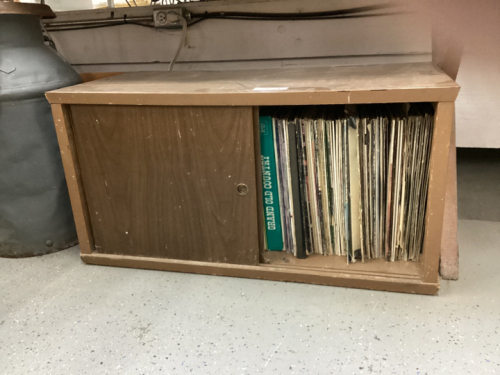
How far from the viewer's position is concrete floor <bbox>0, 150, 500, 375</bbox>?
74 cm

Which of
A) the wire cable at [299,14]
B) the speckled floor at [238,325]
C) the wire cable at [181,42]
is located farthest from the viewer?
the wire cable at [181,42]

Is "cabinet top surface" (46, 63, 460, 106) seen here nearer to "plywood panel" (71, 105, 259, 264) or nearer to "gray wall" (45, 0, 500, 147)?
"plywood panel" (71, 105, 259, 264)

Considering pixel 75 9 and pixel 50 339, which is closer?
pixel 50 339

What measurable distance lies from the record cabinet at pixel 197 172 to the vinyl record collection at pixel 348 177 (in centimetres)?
5

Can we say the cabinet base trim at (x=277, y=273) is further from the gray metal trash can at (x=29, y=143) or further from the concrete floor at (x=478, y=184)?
the concrete floor at (x=478, y=184)

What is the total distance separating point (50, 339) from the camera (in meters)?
0.83

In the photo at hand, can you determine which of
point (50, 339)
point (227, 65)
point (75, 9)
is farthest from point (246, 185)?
point (75, 9)

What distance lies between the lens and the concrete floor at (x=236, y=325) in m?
0.74

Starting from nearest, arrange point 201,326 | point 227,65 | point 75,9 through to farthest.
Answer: point 201,326 < point 227,65 < point 75,9

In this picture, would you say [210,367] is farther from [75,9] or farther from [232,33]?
[75,9]

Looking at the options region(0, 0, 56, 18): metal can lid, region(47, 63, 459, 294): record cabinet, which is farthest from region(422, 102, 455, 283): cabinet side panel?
region(0, 0, 56, 18): metal can lid

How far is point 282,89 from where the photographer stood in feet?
2.77

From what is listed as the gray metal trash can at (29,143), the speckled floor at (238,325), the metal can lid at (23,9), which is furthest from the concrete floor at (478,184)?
the metal can lid at (23,9)

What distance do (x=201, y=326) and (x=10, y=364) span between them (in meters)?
0.36
